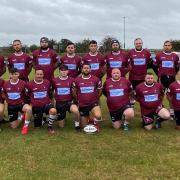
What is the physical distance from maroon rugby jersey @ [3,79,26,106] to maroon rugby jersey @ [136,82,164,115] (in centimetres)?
254

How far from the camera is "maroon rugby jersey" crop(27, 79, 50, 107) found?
8461mm

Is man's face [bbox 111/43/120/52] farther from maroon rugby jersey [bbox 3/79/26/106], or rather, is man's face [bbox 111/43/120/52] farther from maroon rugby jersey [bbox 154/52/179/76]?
maroon rugby jersey [bbox 3/79/26/106]

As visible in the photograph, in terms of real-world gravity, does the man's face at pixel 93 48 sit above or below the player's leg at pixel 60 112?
above

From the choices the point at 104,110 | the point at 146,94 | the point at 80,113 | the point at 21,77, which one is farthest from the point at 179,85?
the point at 21,77

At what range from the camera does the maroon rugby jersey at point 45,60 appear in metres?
9.46

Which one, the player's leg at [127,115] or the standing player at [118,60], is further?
the standing player at [118,60]

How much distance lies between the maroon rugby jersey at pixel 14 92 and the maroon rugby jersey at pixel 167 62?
129 inches

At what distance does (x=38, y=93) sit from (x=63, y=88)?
0.55 metres

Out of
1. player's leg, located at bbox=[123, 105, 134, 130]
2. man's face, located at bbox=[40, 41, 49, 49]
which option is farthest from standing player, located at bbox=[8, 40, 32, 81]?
player's leg, located at bbox=[123, 105, 134, 130]

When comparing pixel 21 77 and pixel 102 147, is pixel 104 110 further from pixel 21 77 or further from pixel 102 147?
pixel 102 147

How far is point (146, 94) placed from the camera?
8398 mm

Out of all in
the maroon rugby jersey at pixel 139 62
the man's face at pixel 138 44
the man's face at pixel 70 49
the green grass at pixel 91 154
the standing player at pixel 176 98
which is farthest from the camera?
the maroon rugby jersey at pixel 139 62

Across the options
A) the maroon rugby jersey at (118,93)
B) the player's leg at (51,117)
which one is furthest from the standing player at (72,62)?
the player's leg at (51,117)

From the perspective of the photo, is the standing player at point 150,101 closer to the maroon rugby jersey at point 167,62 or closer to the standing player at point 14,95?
the maroon rugby jersey at point 167,62
